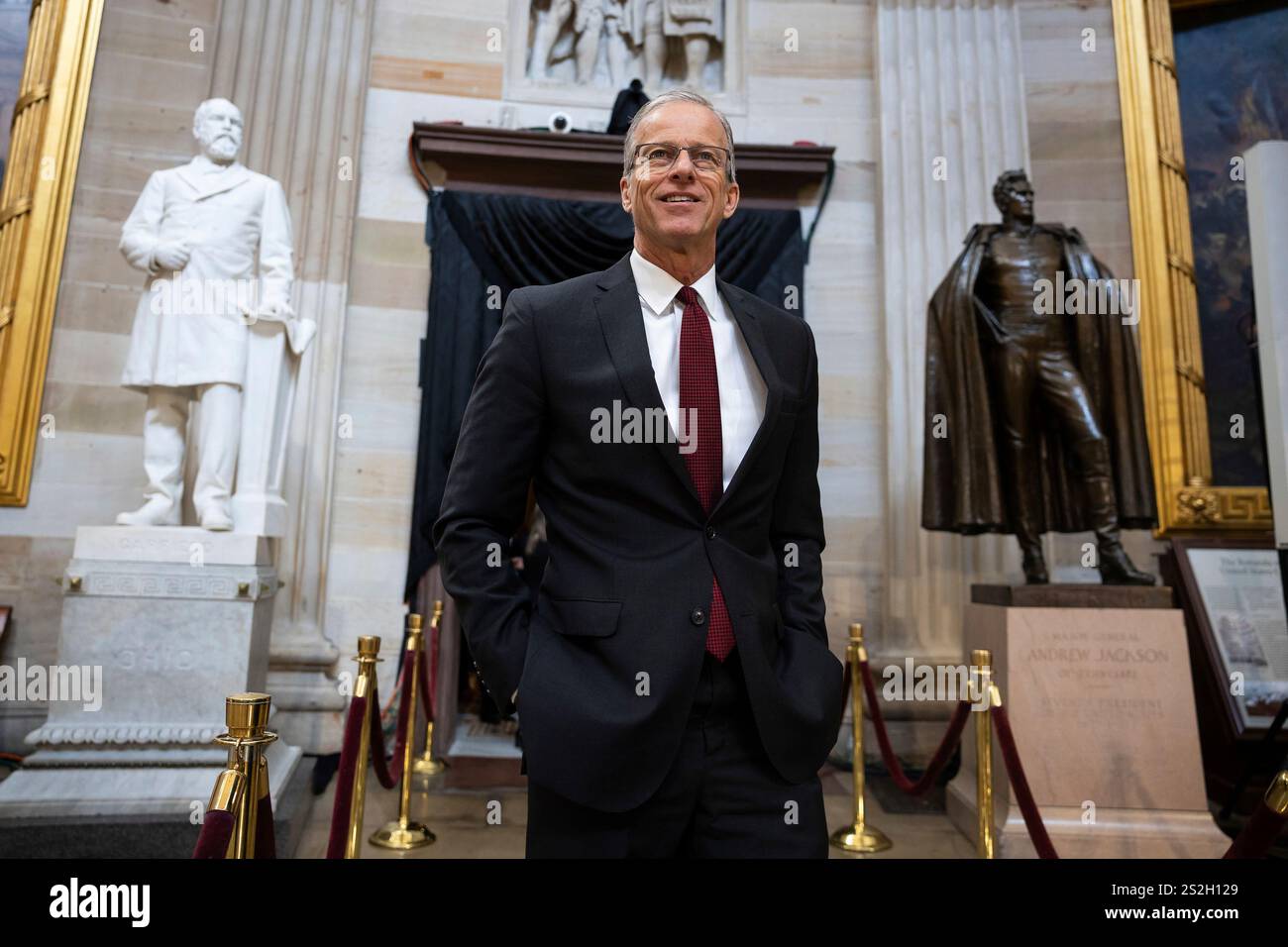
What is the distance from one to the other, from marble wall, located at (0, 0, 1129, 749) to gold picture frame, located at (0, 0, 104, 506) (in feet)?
0.32

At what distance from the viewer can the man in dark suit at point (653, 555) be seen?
4.69 feet

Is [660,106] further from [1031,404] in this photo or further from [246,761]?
[1031,404]

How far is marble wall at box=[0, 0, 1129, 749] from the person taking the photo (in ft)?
19.0

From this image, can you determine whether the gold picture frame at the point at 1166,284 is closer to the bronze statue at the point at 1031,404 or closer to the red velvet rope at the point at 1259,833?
the bronze statue at the point at 1031,404

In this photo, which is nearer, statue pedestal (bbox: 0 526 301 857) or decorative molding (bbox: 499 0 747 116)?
statue pedestal (bbox: 0 526 301 857)

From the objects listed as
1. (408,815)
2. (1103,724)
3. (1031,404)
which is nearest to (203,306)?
(408,815)

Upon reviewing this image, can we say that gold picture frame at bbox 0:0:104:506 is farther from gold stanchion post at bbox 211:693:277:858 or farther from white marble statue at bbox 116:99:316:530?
gold stanchion post at bbox 211:693:277:858

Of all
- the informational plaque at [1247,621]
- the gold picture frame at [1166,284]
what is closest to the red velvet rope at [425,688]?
the informational plaque at [1247,621]

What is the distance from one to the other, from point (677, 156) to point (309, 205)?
5432 millimetres

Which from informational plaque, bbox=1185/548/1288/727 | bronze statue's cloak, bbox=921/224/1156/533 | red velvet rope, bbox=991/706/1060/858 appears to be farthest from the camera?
informational plaque, bbox=1185/548/1288/727

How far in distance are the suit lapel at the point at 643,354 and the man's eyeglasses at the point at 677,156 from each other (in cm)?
20

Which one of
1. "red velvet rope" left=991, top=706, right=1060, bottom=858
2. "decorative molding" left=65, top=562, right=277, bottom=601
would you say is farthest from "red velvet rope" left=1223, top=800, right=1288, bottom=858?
"decorative molding" left=65, top=562, right=277, bottom=601

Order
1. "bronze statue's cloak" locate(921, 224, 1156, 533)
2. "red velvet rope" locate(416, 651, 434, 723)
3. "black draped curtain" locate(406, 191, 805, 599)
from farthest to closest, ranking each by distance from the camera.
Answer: "black draped curtain" locate(406, 191, 805, 599), "red velvet rope" locate(416, 651, 434, 723), "bronze statue's cloak" locate(921, 224, 1156, 533)

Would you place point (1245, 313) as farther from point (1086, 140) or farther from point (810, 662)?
point (810, 662)
